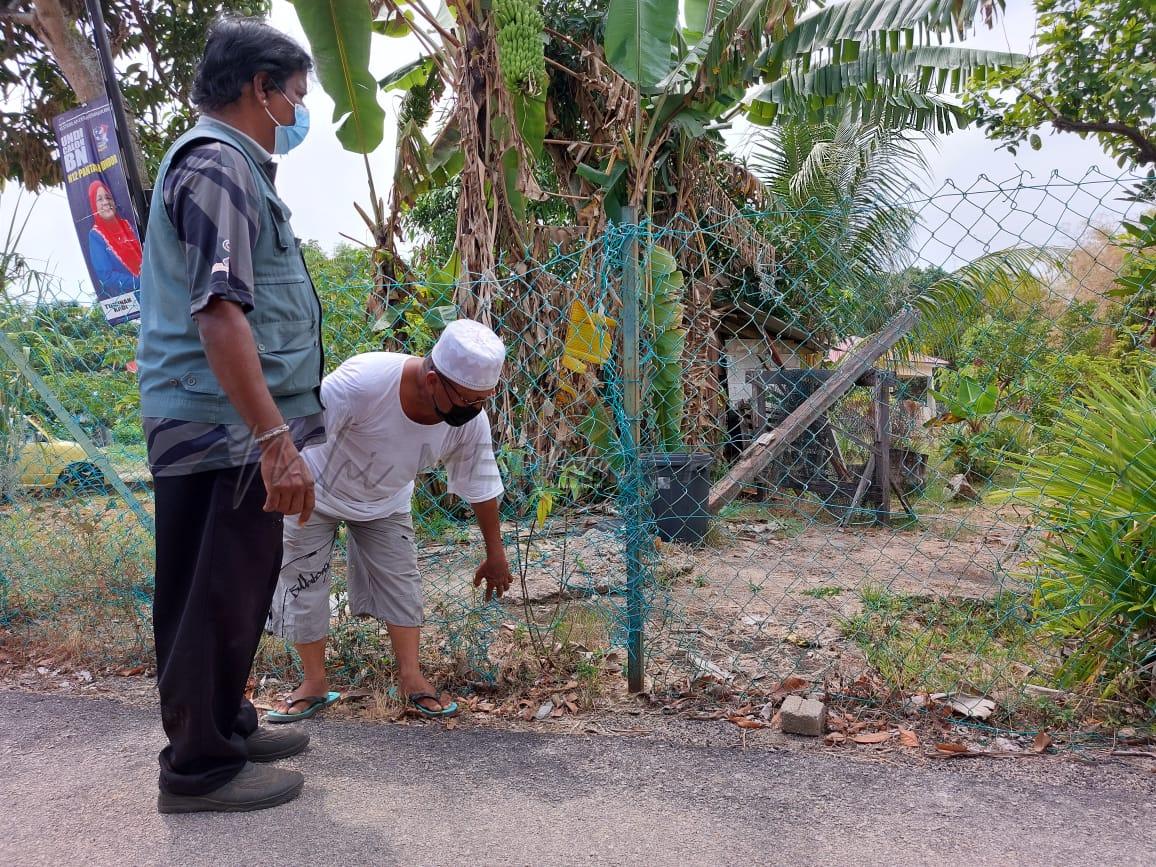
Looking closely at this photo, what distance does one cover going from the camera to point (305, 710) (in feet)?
10.9

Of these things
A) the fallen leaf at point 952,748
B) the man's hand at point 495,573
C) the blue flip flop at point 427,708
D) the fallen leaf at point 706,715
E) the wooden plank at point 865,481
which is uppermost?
the man's hand at point 495,573

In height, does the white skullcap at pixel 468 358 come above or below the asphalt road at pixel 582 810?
above

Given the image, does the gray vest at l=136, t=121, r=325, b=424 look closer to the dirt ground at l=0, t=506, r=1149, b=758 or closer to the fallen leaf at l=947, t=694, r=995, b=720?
the dirt ground at l=0, t=506, r=1149, b=758

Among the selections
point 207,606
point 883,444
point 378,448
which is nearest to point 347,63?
point 378,448

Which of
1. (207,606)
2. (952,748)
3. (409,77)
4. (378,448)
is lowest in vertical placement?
(952,748)

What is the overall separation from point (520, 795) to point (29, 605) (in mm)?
3521

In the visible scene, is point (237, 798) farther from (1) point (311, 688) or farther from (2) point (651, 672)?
(2) point (651, 672)

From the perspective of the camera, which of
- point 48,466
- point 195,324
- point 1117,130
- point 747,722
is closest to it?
point 195,324

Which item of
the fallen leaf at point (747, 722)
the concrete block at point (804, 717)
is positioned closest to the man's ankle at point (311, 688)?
the fallen leaf at point (747, 722)

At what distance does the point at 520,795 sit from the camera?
269cm

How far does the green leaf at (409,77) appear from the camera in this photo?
9047 millimetres

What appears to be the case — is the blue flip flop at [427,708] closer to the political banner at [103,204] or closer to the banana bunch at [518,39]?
the political banner at [103,204]

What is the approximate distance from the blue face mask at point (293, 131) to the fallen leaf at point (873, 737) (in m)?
Answer: 2.75

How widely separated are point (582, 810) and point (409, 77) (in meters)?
8.64
